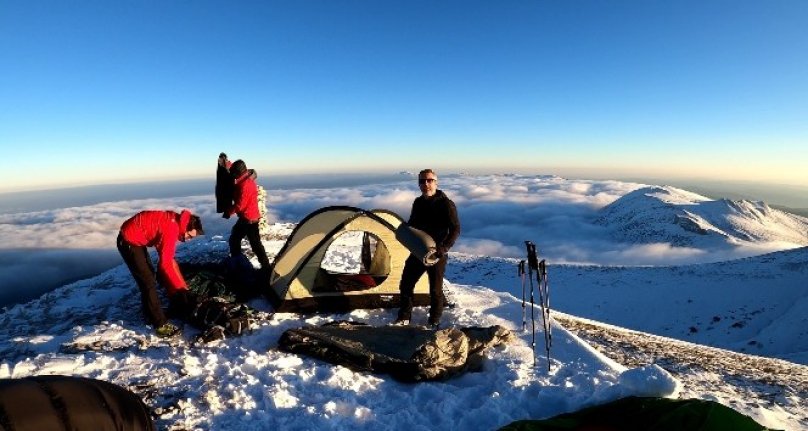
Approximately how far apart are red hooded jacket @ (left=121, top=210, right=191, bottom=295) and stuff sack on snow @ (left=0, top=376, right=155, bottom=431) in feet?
16.4

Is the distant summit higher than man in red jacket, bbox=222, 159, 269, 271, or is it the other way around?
man in red jacket, bbox=222, 159, 269, 271

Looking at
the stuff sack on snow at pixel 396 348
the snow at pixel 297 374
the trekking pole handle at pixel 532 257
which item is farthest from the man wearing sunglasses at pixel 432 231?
the trekking pole handle at pixel 532 257

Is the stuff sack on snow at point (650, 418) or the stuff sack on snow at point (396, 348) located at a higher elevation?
the stuff sack on snow at point (650, 418)

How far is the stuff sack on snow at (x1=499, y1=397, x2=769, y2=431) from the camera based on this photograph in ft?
13.9

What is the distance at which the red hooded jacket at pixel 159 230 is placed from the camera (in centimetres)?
838

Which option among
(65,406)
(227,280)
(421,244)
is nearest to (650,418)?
(421,244)

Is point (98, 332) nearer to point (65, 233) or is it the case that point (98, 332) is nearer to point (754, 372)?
point (754, 372)

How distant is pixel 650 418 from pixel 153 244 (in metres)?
8.90

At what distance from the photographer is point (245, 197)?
36.2 feet

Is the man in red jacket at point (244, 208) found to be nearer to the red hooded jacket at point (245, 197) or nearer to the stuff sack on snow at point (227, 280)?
the red hooded jacket at point (245, 197)

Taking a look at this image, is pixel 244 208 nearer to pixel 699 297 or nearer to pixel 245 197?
pixel 245 197

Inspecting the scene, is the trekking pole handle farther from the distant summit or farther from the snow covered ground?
the distant summit

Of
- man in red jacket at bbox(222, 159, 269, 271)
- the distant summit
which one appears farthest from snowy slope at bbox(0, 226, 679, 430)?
the distant summit

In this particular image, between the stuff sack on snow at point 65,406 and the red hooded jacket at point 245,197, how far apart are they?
7.31m
